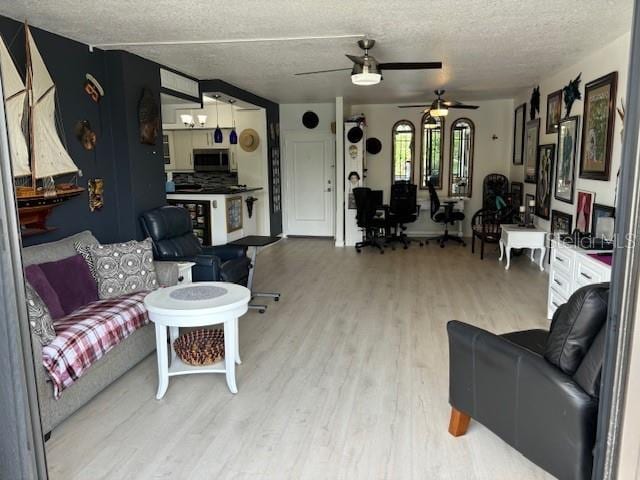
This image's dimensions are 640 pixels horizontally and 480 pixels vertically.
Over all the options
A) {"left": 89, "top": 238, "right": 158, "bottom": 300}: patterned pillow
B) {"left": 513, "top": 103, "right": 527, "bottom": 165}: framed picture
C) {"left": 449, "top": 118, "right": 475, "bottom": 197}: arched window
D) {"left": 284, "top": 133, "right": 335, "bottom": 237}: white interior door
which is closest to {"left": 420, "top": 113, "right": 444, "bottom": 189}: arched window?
{"left": 449, "top": 118, "right": 475, "bottom": 197}: arched window

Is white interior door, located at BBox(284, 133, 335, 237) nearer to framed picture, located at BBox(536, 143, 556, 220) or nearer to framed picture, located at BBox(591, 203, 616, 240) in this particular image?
framed picture, located at BBox(536, 143, 556, 220)

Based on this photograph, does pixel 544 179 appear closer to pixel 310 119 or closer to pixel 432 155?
pixel 432 155

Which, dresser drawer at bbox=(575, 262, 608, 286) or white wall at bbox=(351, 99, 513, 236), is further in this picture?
white wall at bbox=(351, 99, 513, 236)

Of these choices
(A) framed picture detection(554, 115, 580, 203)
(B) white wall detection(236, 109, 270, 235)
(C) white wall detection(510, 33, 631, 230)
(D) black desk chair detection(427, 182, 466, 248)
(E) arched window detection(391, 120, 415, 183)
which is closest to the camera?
(C) white wall detection(510, 33, 631, 230)

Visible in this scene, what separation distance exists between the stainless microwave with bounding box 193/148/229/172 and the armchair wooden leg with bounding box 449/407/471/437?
6.95 meters

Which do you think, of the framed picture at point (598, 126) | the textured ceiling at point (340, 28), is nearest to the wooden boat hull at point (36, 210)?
the textured ceiling at point (340, 28)

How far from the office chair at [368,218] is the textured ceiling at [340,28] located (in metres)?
2.27

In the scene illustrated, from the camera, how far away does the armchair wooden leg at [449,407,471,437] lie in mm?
2441

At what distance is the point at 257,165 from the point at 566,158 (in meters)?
4.61

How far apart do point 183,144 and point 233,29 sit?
578cm

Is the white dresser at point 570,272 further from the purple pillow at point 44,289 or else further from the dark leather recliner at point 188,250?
the purple pillow at point 44,289

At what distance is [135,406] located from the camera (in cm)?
281

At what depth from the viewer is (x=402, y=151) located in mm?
8766

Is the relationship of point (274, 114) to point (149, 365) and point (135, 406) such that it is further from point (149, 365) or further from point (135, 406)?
point (135, 406)
